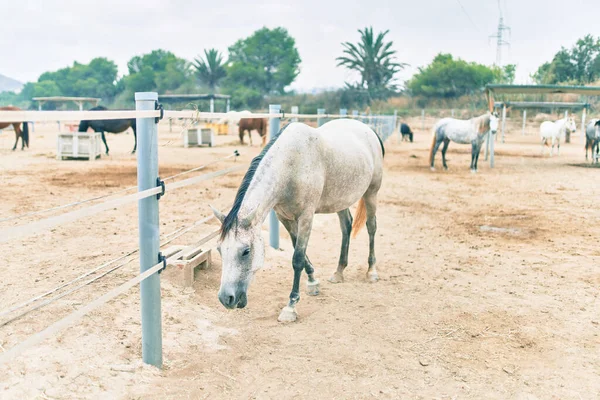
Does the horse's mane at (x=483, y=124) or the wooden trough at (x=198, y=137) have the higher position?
the horse's mane at (x=483, y=124)

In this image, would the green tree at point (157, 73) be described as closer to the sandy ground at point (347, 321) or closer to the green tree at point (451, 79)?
the green tree at point (451, 79)

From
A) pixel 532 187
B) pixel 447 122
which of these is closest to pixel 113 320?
pixel 532 187

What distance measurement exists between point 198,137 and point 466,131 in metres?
9.19

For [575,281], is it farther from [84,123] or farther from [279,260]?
[84,123]

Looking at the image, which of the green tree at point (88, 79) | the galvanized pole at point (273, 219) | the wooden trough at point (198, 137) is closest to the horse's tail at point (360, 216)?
the galvanized pole at point (273, 219)

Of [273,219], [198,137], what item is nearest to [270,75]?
[198,137]

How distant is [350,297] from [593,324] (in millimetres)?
1740

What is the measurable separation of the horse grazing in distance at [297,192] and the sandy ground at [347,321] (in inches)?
15.0

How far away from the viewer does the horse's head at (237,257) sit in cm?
262

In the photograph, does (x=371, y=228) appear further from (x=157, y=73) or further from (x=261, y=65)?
(x=157, y=73)

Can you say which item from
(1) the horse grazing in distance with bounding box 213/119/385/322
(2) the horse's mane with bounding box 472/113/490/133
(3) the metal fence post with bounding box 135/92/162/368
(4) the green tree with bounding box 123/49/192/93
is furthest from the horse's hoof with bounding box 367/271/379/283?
(4) the green tree with bounding box 123/49/192/93

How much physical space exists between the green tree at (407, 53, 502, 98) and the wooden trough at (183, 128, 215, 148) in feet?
102

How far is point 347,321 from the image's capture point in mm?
3459

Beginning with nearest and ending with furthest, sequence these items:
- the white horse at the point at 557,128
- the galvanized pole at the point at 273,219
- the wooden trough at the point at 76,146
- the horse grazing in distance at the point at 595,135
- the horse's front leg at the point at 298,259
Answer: the horse's front leg at the point at 298,259, the galvanized pole at the point at 273,219, the wooden trough at the point at 76,146, the horse grazing in distance at the point at 595,135, the white horse at the point at 557,128
